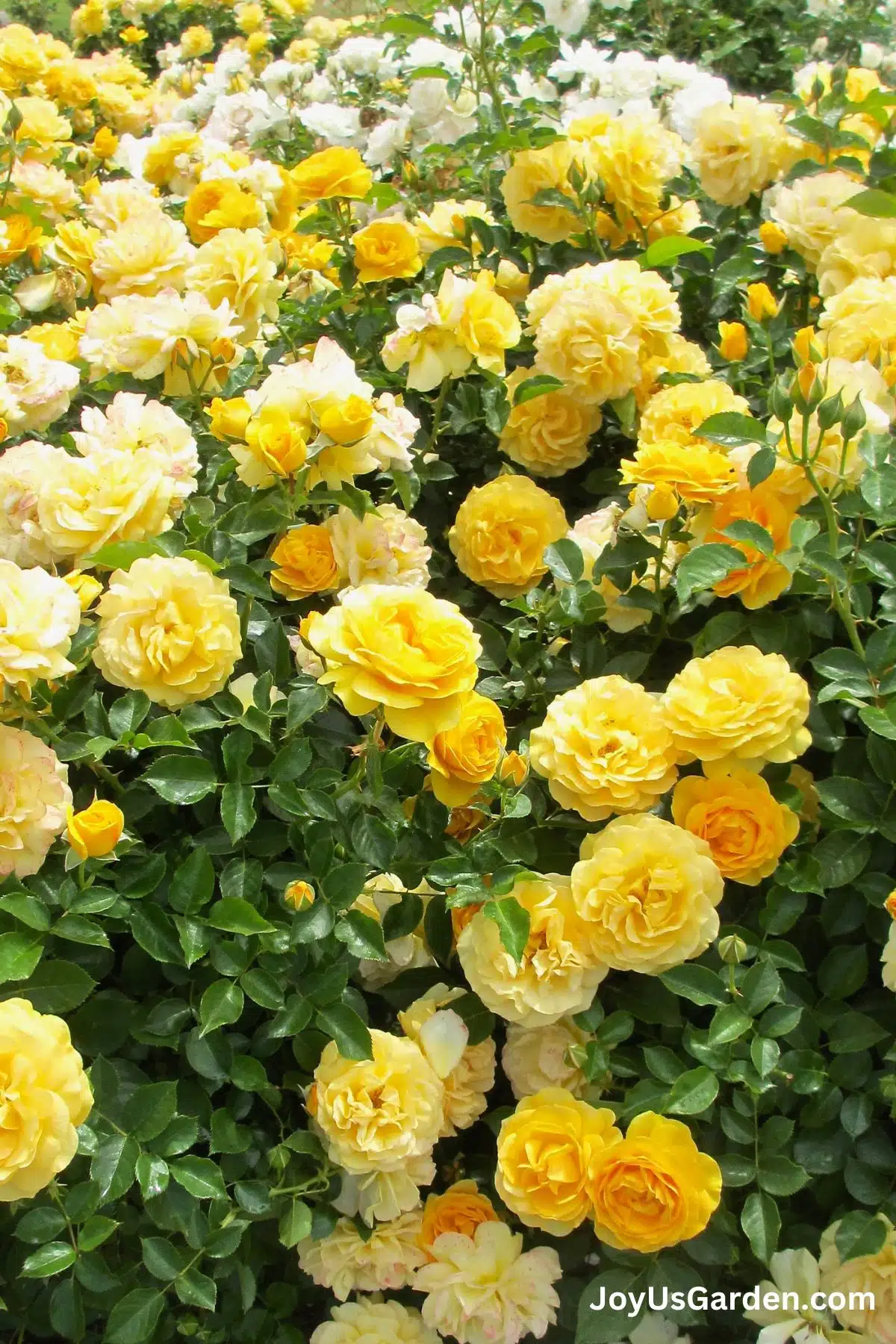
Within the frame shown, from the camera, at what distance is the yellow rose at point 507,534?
153cm

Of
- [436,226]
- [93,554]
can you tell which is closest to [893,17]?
[436,226]

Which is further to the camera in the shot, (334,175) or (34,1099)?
(334,175)

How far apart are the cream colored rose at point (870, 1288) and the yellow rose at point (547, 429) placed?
1021 millimetres

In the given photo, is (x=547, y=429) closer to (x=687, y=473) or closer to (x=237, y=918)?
(x=687, y=473)

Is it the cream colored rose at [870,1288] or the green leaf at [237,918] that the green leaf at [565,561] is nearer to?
the green leaf at [237,918]

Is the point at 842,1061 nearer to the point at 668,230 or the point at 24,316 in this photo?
the point at 668,230

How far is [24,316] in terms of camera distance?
2068 mm

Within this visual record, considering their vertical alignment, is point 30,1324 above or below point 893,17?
below

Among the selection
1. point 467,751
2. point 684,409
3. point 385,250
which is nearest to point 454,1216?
point 467,751

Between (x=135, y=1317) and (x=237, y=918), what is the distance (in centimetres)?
36

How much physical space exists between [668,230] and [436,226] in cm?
37

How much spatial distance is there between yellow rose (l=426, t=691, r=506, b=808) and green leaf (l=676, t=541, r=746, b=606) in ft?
0.78

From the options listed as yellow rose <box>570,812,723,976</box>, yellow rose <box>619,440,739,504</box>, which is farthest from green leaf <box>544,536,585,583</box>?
yellow rose <box>570,812,723,976</box>

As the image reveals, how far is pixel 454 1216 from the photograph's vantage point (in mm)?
1195
